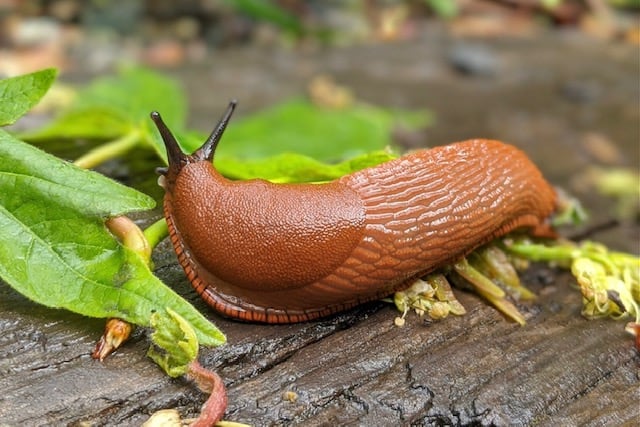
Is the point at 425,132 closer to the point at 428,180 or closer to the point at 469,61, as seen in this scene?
the point at 469,61

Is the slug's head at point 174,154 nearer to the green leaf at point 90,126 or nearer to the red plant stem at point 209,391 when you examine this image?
the red plant stem at point 209,391

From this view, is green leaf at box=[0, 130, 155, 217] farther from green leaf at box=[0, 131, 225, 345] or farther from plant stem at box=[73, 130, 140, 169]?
plant stem at box=[73, 130, 140, 169]

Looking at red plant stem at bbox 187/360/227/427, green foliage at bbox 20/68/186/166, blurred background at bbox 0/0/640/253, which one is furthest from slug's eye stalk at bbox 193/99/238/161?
blurred background at bbox 0/0/640/253

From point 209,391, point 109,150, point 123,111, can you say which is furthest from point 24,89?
point 123,111

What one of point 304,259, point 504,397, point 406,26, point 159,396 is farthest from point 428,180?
point 406,26

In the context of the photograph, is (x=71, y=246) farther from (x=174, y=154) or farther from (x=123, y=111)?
(x=123, y=111)

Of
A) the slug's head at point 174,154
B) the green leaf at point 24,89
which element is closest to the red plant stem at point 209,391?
the slug's head at point 174,154
